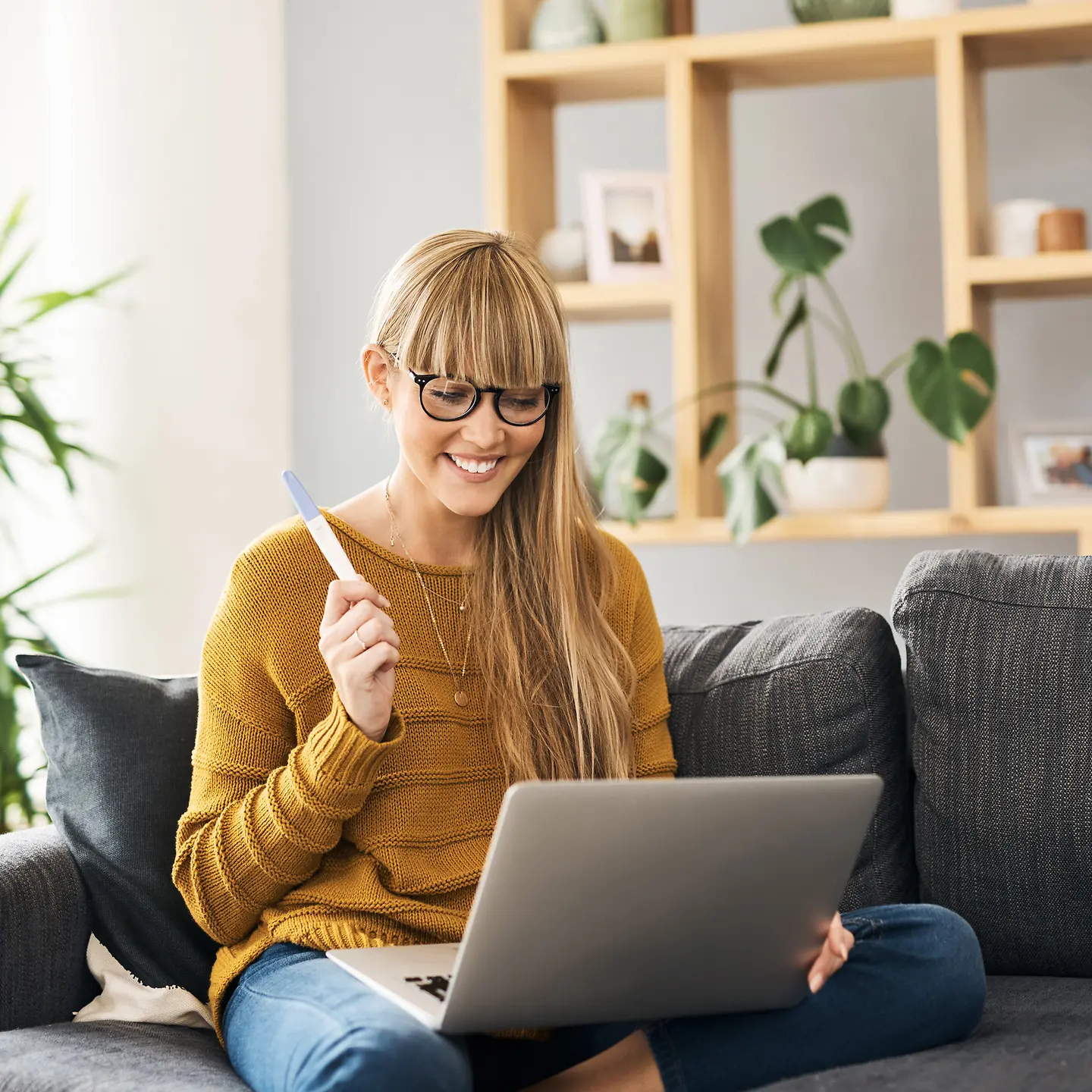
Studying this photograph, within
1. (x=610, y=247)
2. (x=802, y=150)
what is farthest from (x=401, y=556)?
(x=802, y=150)

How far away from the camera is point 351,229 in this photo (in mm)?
3170

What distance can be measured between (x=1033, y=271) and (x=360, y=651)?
5.09 ft

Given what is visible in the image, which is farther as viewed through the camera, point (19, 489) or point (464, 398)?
point (19, 489)

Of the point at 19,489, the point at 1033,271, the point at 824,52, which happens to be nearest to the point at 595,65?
the point at 824,52

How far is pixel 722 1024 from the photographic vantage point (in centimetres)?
123

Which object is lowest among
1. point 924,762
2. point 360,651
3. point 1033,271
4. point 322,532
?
point 924,762

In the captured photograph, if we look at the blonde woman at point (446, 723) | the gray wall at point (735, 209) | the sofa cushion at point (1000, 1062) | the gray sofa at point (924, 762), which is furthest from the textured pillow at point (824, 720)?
the gray wall at point (735, 209)

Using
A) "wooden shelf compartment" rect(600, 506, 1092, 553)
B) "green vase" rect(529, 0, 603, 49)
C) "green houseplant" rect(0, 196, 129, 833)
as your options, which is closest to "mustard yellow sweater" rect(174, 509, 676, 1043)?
"green houseplant" rect(0, 196, 129, 833)

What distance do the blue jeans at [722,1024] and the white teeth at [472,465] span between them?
1.58ft

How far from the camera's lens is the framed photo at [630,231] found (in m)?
2.59

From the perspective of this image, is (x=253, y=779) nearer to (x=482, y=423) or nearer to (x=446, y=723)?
(x=446, y=723)

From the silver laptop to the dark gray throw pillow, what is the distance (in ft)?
1.28

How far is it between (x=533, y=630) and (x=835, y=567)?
1.40 meters

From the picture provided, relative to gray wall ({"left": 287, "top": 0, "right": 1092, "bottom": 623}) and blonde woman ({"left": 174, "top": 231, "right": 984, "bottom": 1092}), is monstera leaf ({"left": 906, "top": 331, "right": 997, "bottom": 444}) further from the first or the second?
blonde woman ({"left": 174, "top": 231, "right": 984, "bottom": 1092})
